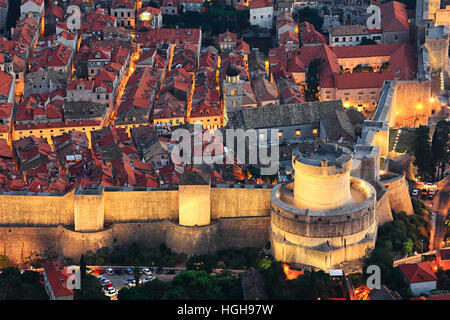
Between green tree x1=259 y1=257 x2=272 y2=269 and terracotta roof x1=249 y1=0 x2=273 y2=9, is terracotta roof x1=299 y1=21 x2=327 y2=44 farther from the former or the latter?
green tree x1=259 y1=257 x2=272 y2=269

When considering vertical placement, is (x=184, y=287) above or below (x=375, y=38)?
below

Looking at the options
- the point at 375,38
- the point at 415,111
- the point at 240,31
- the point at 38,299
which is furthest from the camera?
the point at 240,31

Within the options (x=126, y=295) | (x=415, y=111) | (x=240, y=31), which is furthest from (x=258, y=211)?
(x=240, y=31)

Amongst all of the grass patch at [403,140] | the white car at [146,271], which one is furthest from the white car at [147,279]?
the grass patch at [403,140]

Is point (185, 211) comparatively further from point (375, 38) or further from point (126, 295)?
point (375, 38)

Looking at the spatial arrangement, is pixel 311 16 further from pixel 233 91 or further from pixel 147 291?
pixel 147 291

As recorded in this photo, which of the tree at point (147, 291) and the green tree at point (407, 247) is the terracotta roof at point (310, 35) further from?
the tree at point (147, 291)

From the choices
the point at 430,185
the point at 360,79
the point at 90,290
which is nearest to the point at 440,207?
the point at 430,185
